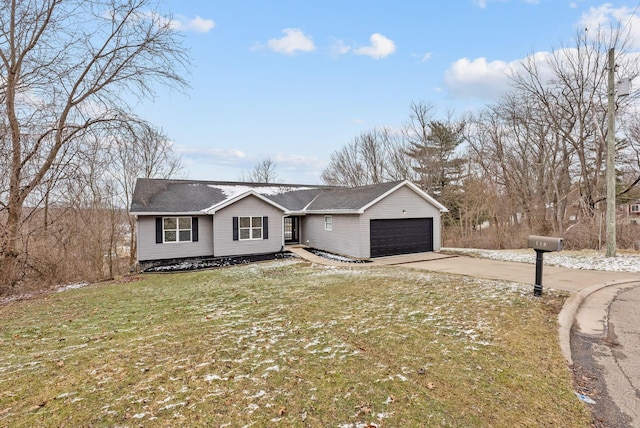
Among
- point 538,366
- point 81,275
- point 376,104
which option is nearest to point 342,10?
point 376,104

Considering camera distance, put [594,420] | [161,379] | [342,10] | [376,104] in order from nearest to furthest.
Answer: [594,420], [161,379], [342,10], [376,104]

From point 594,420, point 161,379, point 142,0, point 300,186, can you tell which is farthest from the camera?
point 300,186

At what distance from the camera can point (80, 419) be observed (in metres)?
2.90

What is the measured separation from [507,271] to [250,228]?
A: 38.2ft

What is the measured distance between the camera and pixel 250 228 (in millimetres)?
16469

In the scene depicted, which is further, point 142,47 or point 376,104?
point 376,104

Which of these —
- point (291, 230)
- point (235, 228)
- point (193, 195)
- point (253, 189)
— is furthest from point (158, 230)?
point (291, 230)

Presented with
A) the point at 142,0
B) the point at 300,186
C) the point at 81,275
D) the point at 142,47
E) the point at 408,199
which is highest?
the point at 142,0

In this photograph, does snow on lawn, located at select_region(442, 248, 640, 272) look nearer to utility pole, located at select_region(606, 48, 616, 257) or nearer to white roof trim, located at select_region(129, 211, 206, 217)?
utility pole, located at select_region(606, 48, 616, 257)

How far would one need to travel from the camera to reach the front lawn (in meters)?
2.95

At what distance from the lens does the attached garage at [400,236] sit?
15.0 metres

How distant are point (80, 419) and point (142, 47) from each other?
12.3 metres

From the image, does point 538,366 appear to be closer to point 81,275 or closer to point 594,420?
point 594,420

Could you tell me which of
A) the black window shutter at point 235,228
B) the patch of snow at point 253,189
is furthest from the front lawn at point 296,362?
the patch of snow at point 253,189
